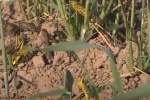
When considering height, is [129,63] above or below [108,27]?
below

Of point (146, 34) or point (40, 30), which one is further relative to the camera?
point (40, 30)

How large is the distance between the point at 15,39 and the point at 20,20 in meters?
0.13

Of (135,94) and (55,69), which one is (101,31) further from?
(135,94)

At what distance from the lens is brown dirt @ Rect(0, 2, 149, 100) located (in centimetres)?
121

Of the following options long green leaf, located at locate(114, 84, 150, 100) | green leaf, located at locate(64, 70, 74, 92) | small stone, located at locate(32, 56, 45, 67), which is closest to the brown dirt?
small stone, located at locate(32, 56, 45, 67)

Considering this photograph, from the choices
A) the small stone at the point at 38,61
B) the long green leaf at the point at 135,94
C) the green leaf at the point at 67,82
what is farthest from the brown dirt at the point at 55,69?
the long green leaf at the point at 135,94

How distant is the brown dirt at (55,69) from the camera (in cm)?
121

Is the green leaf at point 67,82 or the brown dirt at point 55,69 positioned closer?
the green leaf at point 67,82

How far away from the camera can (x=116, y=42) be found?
135cm

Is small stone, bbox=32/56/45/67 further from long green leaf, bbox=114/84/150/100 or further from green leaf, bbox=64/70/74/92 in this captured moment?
long green leaf, bbox=114/84/150/100

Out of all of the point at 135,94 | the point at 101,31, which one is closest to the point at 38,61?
the point at 101,31

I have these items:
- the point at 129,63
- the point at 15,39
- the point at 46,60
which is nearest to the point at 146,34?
the point at 129,63

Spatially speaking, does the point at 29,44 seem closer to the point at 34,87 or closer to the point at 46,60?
the point at 46,60

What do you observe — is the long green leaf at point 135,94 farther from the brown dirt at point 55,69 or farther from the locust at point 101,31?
the locust at point 101,31
